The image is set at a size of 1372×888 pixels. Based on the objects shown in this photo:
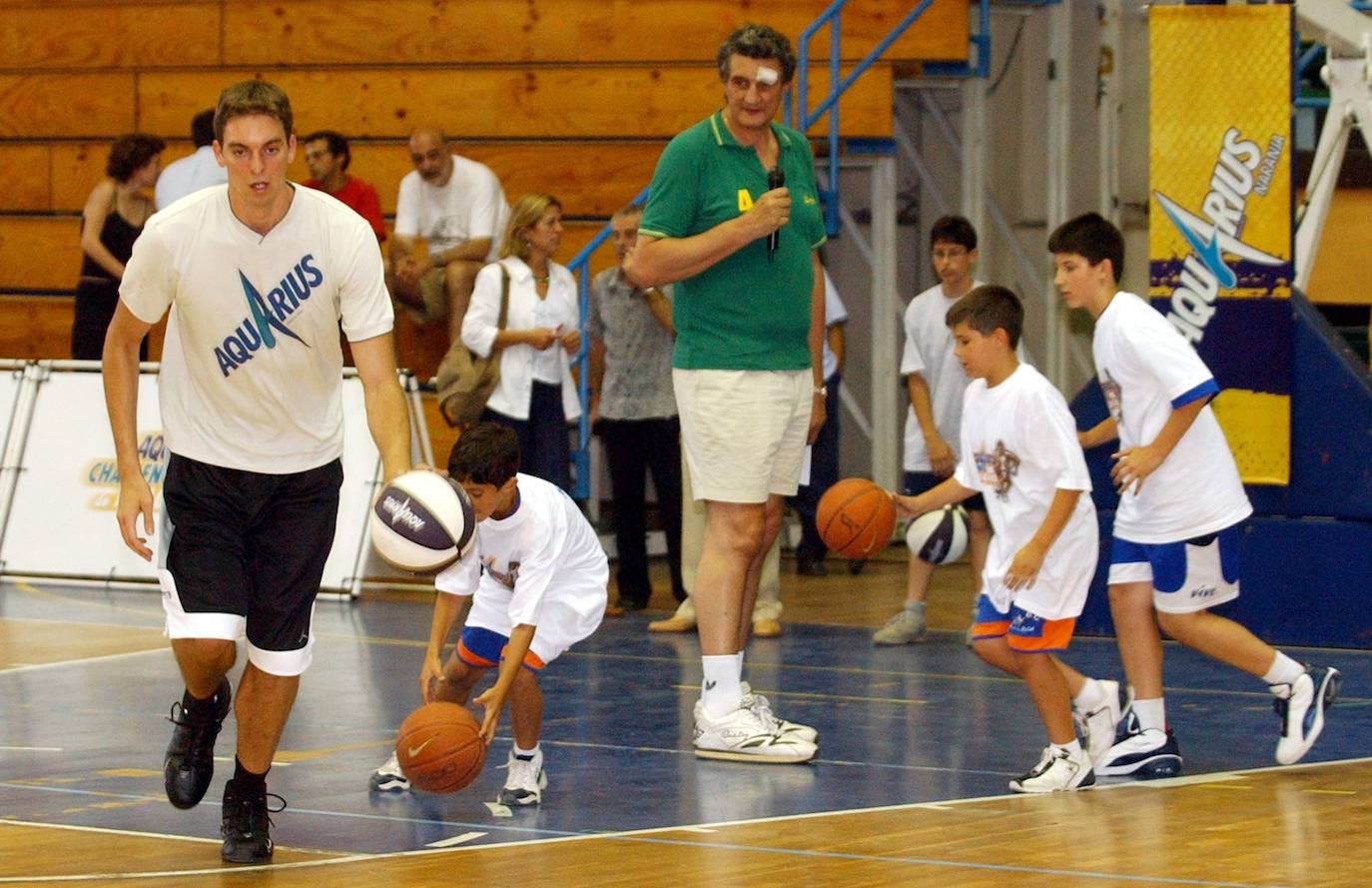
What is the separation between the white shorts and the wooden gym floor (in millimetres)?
924

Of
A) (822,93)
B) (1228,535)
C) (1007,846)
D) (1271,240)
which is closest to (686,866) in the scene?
(1007,846)

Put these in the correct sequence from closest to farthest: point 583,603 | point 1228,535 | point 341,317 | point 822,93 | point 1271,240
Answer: point 341,317, point 583,603, point 1228,535, point 1271,240, point 822,93

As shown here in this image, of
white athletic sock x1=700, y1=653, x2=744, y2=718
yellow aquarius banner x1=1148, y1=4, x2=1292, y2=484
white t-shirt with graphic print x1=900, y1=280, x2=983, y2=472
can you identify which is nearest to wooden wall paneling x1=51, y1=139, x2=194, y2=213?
white t-shirt with graphic print x1=900, y1=280, x2=983, y2=472

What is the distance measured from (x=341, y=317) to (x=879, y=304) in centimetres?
885

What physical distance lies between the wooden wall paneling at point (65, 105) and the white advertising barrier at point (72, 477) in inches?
145

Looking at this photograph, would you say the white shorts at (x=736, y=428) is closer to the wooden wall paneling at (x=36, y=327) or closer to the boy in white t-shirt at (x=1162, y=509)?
the boy in white t-shirt at (x=1162, y=509)

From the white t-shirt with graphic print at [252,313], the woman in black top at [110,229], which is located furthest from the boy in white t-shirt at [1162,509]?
the woman in black top at [110,229]

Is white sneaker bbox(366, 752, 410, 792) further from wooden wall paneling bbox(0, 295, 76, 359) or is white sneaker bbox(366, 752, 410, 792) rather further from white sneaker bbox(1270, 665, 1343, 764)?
wooden wall paneling bbox(0, 295, 76, 359)

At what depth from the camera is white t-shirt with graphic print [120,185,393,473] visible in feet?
18.4

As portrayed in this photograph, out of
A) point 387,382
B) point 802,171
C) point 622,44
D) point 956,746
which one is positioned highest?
point 622,44

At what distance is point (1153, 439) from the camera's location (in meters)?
7.22

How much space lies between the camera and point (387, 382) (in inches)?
225

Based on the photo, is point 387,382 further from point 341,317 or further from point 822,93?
point 822,93

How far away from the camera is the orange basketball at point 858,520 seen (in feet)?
25.5
